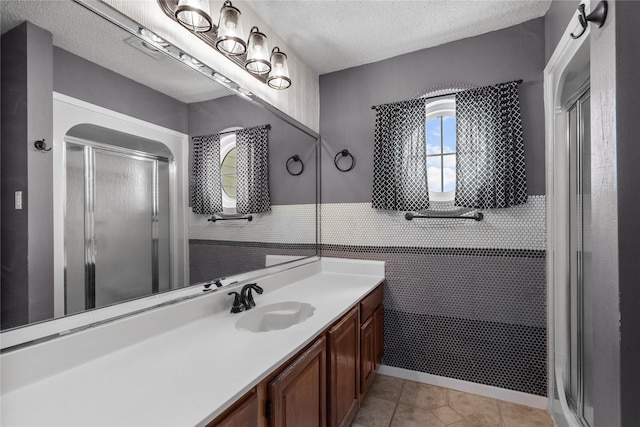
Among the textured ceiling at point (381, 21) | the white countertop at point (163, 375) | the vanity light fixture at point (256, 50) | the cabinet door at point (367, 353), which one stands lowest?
the cabinet door at point (367, 353)

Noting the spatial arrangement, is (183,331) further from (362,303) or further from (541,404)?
(541,404)

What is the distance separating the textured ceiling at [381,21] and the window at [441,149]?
48 cm

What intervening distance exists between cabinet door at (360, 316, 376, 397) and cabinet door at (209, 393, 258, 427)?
40.4 inches

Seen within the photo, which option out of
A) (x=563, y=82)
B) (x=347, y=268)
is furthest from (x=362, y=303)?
(x=563, y=82)

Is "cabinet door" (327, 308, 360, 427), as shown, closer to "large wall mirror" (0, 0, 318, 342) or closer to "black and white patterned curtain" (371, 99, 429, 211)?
"large wall mirror" (0, 0, 318, 342)

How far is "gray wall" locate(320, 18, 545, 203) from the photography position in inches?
74.3

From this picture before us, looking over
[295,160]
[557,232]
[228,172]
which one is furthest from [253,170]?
[557,232]

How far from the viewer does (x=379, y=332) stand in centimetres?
216

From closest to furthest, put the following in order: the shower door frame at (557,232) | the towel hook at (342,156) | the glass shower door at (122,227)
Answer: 1. the glass shower door at (122,227)
2. the shower door frame at (557,232)
3. the towel hook at (342,156)

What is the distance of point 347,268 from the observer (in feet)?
7.96


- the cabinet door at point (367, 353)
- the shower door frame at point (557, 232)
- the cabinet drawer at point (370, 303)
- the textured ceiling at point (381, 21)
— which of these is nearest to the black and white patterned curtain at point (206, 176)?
the textured ceiling at point (381, 21)

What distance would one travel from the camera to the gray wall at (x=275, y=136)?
4.78 feet

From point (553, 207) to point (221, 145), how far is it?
78.3 inches

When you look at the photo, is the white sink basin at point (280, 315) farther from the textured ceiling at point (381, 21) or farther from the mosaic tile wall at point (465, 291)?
the textured ceiling at point (381, 21)
